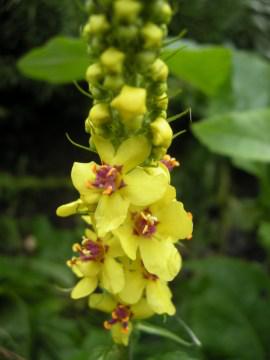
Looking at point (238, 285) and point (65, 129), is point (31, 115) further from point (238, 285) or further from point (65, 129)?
point (238, 285)

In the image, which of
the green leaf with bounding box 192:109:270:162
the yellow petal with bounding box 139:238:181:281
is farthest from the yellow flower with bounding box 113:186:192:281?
the green leaf with bounding box 192:109:270:162

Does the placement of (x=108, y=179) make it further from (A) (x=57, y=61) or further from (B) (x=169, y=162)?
(A) (x=57, y=61)

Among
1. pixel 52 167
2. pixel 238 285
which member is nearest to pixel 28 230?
pixel 52 167

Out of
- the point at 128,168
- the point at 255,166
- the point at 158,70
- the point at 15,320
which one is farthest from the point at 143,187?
the point at 255,166

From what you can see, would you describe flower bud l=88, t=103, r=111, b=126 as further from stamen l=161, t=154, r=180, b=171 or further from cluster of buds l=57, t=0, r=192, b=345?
stamen l=161, t=154, r=180, b=171

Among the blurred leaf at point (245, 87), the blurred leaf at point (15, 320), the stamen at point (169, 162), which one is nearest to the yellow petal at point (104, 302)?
the stamen at point (169, 162)

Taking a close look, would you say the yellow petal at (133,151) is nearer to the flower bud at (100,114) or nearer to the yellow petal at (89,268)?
the flower bud at (100,114)

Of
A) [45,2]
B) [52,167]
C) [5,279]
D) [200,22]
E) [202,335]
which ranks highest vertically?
[45,2]
